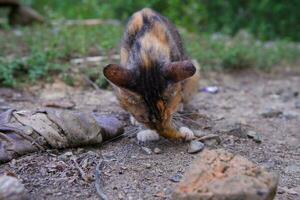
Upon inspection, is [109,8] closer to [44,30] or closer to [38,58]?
[44,30]

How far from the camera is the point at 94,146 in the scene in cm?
451

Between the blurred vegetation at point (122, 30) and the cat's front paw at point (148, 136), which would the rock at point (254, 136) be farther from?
the blurred vegetation at point (122, 30)

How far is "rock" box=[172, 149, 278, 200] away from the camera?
120 inches

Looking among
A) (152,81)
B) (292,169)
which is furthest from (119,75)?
(292,169)

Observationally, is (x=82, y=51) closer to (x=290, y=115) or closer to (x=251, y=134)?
(x=290, y=115)

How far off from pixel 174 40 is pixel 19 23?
17.3 ft

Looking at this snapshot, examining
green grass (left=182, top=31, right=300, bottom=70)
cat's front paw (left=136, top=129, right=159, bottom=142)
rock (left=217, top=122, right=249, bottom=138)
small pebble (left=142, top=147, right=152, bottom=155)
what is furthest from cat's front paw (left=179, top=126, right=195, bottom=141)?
green grass (left=182, top=31, right=300, bottom=70)

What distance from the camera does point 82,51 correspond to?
282 inches

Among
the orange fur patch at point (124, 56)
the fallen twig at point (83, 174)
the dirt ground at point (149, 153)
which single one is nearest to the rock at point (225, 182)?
the dirt ground at point (149, 153)

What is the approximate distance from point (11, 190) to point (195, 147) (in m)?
1.76

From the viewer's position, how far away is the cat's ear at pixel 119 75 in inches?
163

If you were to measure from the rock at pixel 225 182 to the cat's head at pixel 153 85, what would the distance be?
0.93 meters

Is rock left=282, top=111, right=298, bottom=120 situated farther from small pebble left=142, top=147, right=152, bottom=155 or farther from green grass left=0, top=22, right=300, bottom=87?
small pebble left=142, top=147, right=152, bottom=155

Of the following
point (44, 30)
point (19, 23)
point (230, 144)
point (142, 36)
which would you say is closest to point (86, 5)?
point (19, 23)
